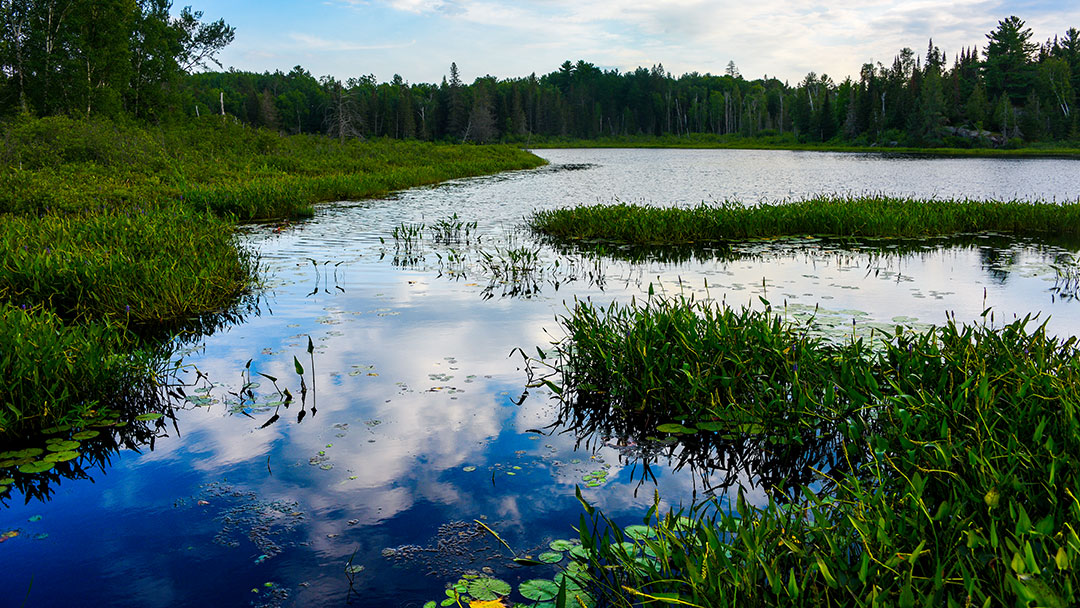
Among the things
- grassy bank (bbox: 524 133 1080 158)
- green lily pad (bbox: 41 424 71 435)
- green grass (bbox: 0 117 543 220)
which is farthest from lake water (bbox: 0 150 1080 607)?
grassy bank (bbox: 524 133 1080 158)

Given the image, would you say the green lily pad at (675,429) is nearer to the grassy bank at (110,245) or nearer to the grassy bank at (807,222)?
the grassy bank at (110,245)

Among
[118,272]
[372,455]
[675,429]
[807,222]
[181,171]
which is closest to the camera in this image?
[372,455]

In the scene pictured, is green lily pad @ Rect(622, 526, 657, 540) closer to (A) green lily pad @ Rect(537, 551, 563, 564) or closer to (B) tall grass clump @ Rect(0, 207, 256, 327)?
(A) green lily pad @ Rect(537, 551, 563, 564)

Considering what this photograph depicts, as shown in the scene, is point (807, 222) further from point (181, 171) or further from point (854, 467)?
point (181, 171)

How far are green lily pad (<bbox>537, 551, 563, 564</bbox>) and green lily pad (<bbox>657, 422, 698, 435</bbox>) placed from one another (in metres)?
1.92

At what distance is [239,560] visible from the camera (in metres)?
3.95

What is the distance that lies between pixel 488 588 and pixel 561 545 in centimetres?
59

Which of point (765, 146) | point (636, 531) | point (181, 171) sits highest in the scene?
point (765, 146)

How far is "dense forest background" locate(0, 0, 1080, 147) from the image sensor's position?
35250 mm

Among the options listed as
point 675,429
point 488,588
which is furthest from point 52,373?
point 675,429

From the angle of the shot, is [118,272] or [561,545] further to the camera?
[118,272]

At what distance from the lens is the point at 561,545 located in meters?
4.05

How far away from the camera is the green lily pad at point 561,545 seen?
403cm

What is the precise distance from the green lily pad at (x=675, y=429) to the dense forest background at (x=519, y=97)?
37363 mm
